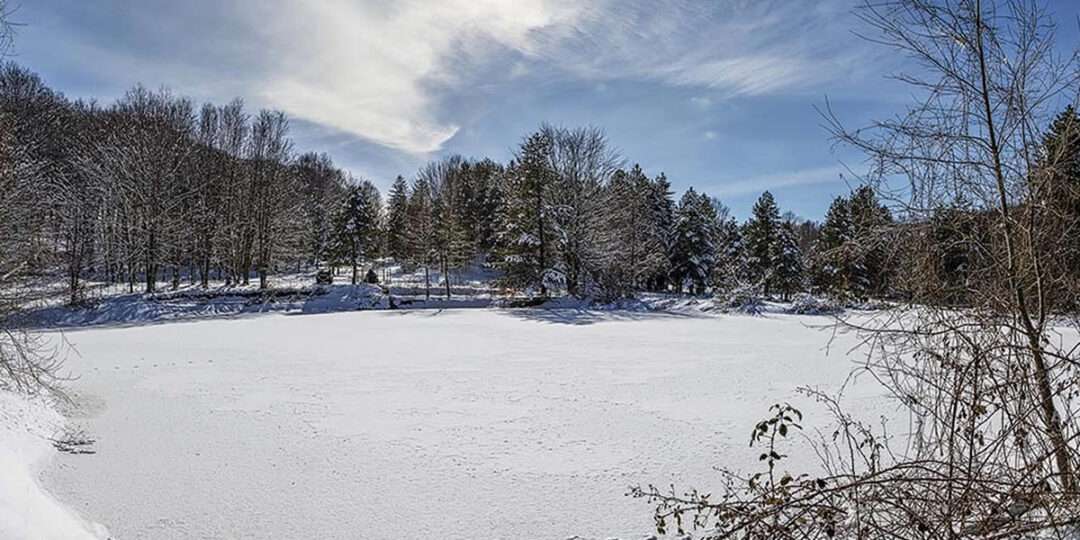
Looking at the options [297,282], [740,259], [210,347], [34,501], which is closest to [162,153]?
[297,282]

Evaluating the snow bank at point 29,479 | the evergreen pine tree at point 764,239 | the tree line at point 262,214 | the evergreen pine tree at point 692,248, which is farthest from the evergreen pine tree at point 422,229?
the snow bank at point 29,479

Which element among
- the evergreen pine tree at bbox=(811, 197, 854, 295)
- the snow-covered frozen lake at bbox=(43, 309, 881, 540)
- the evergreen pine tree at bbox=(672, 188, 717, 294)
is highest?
the evergreen pine tree at bbox=(672, 188, 717, 294)

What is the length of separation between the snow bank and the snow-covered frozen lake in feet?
0.63

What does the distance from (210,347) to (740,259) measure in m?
29.4

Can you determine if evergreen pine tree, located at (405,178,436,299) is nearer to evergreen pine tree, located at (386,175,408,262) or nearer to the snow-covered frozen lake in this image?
evergreen pine tree, located at (386,175,408,262)

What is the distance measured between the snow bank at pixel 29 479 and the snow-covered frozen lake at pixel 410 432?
19 centimetres

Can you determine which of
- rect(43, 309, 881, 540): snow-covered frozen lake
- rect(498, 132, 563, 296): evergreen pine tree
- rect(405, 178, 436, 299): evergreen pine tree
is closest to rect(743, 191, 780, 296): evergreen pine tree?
rect(498, 132, 563, 296): evergreen pine tree

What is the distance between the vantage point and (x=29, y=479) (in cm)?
450

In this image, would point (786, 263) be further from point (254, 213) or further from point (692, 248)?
point (254, 213)

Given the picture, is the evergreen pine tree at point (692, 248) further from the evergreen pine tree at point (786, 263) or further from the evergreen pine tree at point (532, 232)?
the evergreen pine tree at point (532, 232)

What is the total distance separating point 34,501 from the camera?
3.96 metres

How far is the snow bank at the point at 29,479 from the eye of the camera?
11.4 feet

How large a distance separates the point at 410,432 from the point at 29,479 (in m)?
3.11

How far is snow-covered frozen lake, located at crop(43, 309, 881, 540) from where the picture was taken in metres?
4.11
